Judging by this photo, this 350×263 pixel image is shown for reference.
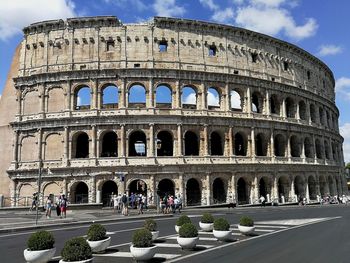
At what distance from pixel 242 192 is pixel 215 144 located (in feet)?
19.1

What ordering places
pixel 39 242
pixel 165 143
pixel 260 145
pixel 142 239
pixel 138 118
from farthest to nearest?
pixel 260 145 → pixel 165 143 → pixel 138 118 → pixel 142 239 → pixel 39 242

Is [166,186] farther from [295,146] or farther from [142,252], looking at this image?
[142,252]

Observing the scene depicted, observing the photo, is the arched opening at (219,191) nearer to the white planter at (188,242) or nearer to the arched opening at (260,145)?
the arched opening at (260,145)

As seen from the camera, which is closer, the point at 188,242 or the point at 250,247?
the point at 188,242

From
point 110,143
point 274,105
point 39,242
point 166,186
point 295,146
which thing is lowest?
point 39,242

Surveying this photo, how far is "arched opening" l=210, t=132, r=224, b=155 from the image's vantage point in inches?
1550

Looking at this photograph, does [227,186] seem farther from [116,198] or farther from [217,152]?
[116,198]

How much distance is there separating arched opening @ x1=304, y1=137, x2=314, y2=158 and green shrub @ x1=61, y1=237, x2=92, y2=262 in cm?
4100

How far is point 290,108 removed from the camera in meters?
45.1

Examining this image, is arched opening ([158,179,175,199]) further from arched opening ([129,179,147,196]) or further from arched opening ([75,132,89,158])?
arched opening ([75,132,89,158])

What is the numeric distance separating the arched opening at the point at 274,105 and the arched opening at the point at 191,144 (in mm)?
11114

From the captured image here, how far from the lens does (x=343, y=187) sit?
52.8 m

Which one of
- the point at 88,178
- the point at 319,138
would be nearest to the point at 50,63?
the point at 88,178

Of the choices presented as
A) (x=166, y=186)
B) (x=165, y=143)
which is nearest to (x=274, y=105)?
(x=165, y=143)
